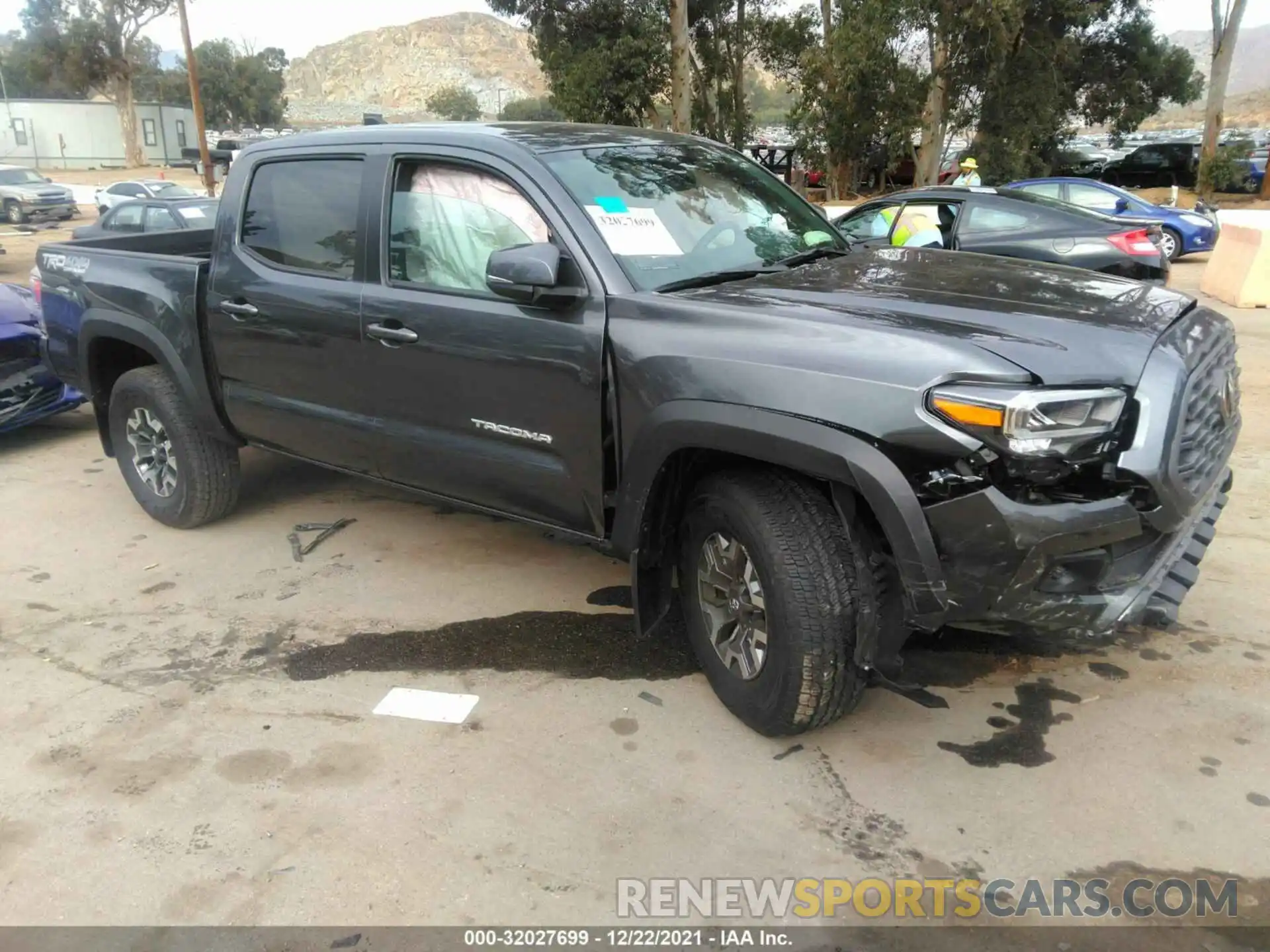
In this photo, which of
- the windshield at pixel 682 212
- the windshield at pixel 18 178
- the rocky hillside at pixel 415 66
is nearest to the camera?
the windshield at pixel 682 212

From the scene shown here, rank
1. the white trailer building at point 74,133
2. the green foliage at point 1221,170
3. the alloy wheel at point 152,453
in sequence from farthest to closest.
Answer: the white trailer building at point 74,133
the green foliage at point 1221,170
the alloy wheel at point 152,453

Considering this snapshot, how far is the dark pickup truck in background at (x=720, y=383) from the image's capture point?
2602 mm

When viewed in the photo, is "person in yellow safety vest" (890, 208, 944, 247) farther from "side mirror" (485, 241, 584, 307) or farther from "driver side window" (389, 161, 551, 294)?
"side mirror" (485, 241, 584, 307)

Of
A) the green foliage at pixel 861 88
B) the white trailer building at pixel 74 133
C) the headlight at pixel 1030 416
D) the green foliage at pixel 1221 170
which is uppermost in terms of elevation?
the white trailer building at pixel 74 133

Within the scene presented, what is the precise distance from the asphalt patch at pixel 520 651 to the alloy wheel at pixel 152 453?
183cm

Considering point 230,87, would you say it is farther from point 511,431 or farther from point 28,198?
point 511,431

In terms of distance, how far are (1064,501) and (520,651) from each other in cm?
216

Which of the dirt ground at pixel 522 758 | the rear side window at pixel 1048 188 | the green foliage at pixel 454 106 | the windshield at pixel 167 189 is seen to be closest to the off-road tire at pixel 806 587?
the dirt ground at pixel 522 758

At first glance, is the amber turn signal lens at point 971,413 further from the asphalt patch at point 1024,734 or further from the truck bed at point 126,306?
the truck bed at point 126,306

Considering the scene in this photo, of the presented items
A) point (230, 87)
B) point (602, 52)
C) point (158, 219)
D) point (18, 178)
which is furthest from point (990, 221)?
point (230, 87)

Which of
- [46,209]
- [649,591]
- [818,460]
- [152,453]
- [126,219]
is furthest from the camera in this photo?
[46,209]

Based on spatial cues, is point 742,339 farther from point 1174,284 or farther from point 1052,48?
point 1052,48

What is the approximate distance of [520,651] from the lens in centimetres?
392

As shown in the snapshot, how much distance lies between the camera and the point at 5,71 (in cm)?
6538
